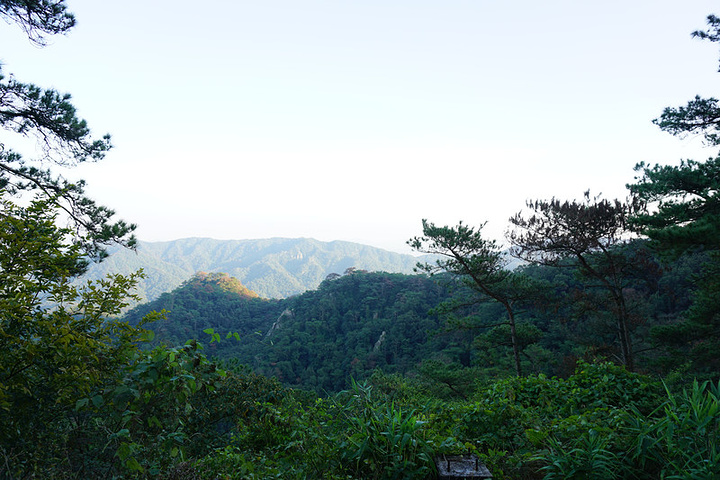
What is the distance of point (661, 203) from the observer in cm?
720

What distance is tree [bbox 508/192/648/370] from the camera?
905 cm

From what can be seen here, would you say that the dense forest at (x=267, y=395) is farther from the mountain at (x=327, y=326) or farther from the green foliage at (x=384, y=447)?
the mountain at (x=327, y=326)

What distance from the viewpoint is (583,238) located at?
9.09 metres

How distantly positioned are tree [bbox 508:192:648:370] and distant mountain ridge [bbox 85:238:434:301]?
107 metres

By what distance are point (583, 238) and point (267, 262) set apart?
162 metres

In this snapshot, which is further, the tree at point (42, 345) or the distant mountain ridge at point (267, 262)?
the distant mountain ridge at point (267, 262)

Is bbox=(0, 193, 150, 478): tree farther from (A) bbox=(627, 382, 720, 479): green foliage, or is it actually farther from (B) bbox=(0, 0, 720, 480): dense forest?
(A) bbox=(627, 382, 720, 479): green foliage

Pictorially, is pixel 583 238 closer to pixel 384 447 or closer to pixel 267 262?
pixel 384 447

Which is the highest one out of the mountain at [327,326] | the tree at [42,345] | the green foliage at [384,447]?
the tree at [42,345]

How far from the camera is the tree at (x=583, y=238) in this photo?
9.05 m

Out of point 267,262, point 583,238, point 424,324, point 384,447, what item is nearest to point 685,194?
point 583,238

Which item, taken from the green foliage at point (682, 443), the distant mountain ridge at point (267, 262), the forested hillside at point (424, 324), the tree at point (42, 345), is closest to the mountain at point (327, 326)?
the forested hillside at point (424, 324)

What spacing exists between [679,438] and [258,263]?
6668 inches

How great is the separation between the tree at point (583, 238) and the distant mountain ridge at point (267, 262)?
4213 inches
